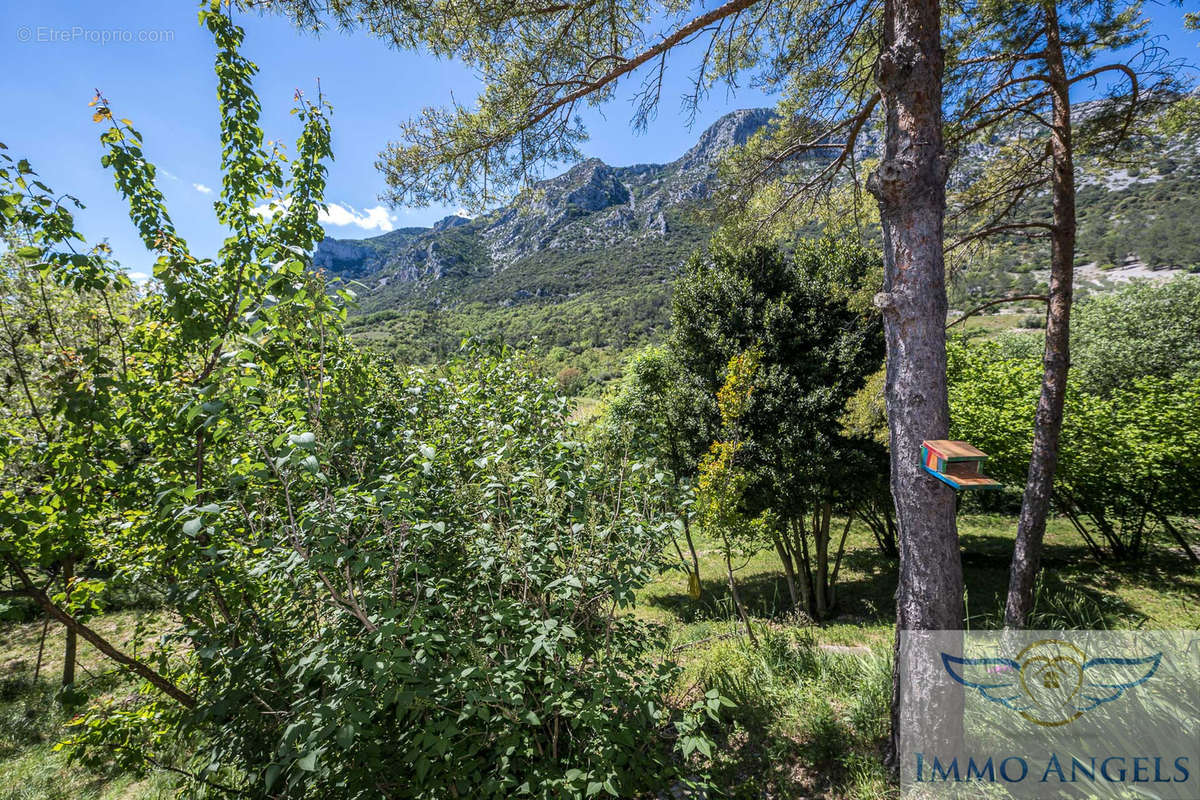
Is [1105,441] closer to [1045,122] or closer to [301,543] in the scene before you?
[1045,122]

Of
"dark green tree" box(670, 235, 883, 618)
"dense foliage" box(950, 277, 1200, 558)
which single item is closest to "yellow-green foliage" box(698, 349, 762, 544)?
"dark green tree" box(670, 235, 883, 618)

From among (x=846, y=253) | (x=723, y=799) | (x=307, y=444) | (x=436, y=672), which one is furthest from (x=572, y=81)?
(x=846, y=253)

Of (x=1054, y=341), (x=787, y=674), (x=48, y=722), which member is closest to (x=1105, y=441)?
(x=1054, y=341)

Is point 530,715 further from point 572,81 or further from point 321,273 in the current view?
point 572,81

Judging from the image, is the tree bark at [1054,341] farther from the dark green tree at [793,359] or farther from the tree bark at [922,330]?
the tree bark at [922,330]

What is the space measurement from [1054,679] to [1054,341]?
3.59m

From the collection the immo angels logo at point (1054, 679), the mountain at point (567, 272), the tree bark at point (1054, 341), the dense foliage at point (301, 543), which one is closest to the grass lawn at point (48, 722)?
the dense foliage at point (301, 543)

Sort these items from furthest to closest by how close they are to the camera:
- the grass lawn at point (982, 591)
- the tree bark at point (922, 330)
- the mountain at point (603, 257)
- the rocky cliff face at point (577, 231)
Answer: the rocky cliff face at point (577, 231) < the mountain at point (603, 257) < the grass lawn at point (982, 591) < the tree bark at point (922, 330)

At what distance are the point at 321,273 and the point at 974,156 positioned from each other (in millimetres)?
7564

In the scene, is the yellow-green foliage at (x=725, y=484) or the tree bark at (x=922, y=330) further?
the yellow-green foliage at (x=725, y=484)

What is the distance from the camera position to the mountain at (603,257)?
33.8 metres

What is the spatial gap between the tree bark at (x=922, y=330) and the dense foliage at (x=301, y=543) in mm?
1577

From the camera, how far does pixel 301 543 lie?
1.89m

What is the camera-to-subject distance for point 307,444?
1.58m
